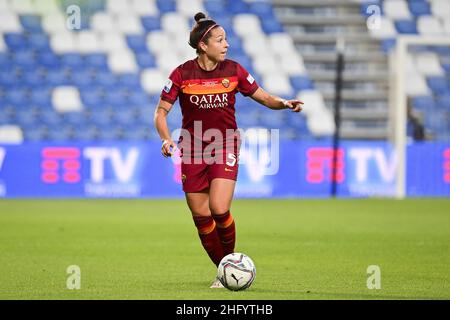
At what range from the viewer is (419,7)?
27828mm

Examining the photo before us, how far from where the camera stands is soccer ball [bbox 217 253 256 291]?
813 cm

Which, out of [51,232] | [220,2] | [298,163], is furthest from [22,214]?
[220,2]

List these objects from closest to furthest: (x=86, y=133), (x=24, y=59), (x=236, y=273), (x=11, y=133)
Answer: (x=236, y=273) → (x=11, y=133) → (x=86, y=133) → (x=24, y=59)

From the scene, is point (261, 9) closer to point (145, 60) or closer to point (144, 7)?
point (144, 7)

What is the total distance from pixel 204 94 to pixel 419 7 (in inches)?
796

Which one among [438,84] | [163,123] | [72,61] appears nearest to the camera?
[163,123]

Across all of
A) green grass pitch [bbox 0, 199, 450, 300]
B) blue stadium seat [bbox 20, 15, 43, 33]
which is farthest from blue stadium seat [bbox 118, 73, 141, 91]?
green grass pitch [bbox 0, 199, 450, 300]

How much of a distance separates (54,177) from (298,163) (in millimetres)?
4950

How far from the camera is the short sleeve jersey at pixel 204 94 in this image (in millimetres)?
8609

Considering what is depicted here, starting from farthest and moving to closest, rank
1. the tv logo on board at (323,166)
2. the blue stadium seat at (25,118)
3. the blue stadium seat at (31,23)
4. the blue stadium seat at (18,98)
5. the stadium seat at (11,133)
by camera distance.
→ the blue stadium seat at (31,23) < the blue stadium seat at (18,98) < the blue stadium seat at (25,118) < the stadium seat at (11,133) < the tv logo on board at (323,166)

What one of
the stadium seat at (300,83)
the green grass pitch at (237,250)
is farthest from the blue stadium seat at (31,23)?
the stadium seat at (300,83)

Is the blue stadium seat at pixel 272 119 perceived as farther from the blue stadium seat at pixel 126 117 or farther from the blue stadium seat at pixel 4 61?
the blue stadium seat at pixel 4 61

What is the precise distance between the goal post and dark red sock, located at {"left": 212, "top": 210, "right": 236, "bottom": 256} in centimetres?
1353

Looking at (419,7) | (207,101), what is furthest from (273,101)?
(419,7)
